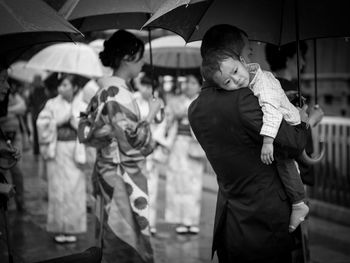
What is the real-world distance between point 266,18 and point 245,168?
144 centimetres

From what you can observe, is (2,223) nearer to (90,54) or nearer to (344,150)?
(90,54)

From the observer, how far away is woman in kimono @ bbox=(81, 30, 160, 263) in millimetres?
3686

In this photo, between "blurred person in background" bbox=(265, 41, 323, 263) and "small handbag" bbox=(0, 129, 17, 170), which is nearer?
"small handbag" bbox=(0, 129, 17, 170)

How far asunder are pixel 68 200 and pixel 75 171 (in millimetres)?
370

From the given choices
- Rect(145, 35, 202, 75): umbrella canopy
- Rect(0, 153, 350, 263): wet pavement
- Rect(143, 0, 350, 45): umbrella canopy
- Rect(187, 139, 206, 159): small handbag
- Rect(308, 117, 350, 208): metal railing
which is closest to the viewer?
Rect(143, 0, 350, 45): umbrella canopy

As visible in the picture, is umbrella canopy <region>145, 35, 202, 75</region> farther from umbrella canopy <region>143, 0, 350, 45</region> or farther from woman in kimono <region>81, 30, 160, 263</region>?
umbrella canopy <region>143, 0, 350, 45</region>

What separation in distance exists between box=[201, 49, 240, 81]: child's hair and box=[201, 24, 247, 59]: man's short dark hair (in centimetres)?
2

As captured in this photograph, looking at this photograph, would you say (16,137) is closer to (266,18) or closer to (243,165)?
(266,18)

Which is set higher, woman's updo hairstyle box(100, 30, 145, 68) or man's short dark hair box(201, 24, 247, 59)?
woman's updo hairstyle box(100, 30, 145, 68)

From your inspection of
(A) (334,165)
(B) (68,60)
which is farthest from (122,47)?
(A) (334,165)

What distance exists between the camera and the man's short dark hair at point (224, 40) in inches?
97.5

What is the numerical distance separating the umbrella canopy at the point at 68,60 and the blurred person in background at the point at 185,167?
3.96 ft

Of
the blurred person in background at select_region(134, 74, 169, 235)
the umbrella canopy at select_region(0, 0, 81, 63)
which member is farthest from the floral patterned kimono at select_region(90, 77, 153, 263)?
the blurred person in background at select_region(134, 74, 169, 235)

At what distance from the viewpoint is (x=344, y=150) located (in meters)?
6.34
